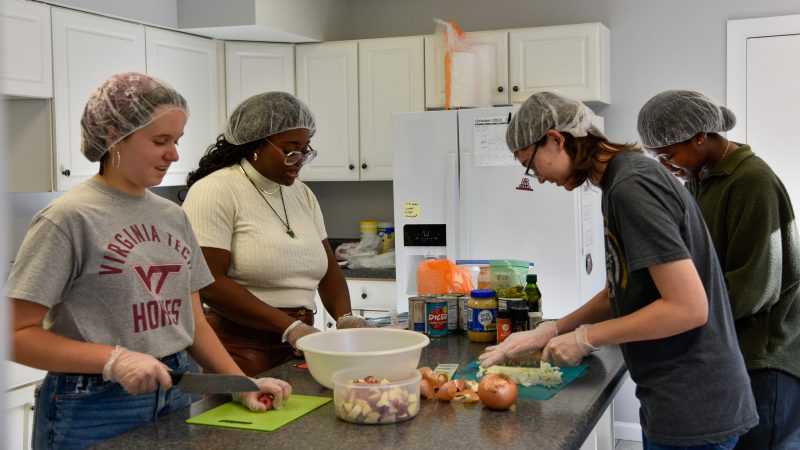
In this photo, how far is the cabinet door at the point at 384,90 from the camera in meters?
4.41

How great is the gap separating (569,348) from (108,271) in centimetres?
99

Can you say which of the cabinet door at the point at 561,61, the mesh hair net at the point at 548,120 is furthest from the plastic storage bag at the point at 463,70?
the mesh hair net at the point at 548,120

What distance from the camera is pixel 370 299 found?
434 centimetres

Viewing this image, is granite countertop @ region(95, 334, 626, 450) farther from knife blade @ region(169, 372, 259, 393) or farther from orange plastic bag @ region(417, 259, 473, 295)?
orange plastic bag @ region(417, 259, 473, 295)

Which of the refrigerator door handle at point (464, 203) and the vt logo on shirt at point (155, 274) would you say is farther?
the refrigerator door handle at point (464, 203)

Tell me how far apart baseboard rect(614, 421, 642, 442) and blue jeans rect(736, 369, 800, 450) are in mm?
2574

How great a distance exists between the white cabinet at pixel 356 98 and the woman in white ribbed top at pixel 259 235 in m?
2.11

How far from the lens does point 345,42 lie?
178 inches

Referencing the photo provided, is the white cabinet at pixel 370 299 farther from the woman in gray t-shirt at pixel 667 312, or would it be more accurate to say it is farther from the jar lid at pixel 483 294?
the woman in gray t-shirt at pixel 667 312

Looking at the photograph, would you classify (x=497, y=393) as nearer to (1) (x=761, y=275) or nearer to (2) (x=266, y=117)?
(1) (x=761, y=275)

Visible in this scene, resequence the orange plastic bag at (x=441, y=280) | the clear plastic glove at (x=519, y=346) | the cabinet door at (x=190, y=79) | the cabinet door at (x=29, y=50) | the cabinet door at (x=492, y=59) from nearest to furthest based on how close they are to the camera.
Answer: the clear plastic glove at (x=519, y=346) → the orange plastic bag at (x=441, y=280) → the cabinet door at (x=29, y=50) → the cabinet door at (x=190, y=79) → the cabinet door at (x=492, y=59)

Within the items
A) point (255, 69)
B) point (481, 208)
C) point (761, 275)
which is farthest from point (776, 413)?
point (255, 69)

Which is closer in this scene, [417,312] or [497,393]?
[497,393]

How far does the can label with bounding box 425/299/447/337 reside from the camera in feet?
7.84
